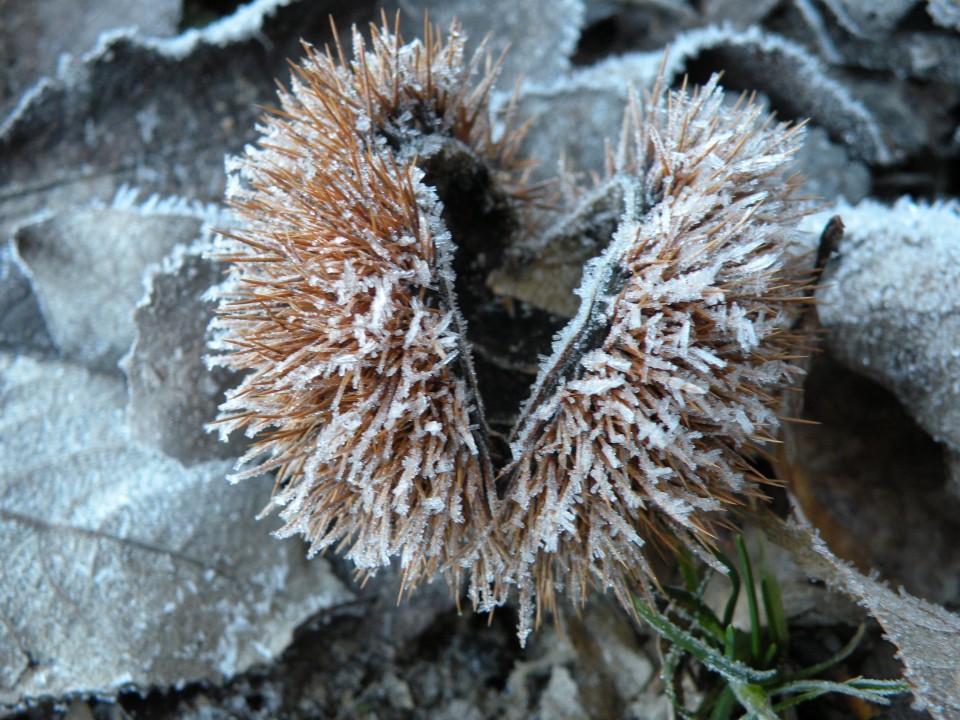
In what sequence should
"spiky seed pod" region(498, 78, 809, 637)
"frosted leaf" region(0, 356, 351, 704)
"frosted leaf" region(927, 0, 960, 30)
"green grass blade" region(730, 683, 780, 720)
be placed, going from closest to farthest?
"spiky seed pod" region(498, 78, 809, 637) → "green grass blade" region(730, 683, 780, 720) → "frosted leaf" region(0, 356, 351, 704) → "frosted leaf" region(927, 0, 960, 30)

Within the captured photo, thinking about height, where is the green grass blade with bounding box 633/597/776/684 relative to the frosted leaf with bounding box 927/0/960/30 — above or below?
below

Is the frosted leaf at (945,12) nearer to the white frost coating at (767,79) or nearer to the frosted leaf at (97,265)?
the white frost coating at (767,79)

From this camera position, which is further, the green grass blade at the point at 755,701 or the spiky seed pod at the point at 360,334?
the green grass blade at the point at 755,701

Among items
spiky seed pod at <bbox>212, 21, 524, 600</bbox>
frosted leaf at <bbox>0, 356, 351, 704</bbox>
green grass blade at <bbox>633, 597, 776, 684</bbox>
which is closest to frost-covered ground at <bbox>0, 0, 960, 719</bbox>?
frosted leaf at <bbox>0, 356, 351, 704</bbox>

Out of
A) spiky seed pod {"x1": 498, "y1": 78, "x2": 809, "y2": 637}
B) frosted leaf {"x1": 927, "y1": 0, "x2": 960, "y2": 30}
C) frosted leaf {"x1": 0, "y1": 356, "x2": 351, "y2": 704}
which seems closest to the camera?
spiky seed pod {"x1": 498, "y1": 78, "x2": 809, "y2": 637}

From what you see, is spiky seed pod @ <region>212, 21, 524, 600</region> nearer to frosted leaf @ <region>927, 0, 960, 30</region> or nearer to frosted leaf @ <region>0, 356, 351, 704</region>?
frosted leaf @ <region>0, 356, 351, 704</region>

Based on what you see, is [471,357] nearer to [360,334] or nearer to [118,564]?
[360,334]

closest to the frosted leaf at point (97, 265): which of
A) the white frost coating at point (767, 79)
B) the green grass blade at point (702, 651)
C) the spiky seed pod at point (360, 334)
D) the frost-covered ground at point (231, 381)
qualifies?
the frost-covered ground at point (231, 381)

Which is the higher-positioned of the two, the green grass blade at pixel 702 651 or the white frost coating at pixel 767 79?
the white frost coating at pixel 767 79
